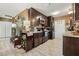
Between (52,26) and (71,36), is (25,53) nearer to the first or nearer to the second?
(52,26)

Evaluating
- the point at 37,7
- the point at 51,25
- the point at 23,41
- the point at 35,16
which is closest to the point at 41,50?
the point at 23,41

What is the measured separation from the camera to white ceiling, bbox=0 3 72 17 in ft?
6.17

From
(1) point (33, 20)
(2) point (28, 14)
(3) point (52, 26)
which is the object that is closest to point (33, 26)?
(1) point (33, 20)

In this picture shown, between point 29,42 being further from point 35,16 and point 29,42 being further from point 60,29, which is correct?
point 60,29

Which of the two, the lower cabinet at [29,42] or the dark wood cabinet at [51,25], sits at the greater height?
the dark wood cabinet at [51,25]

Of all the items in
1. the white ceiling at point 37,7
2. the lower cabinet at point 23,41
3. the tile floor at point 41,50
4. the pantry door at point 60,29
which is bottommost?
the tile floor at point 41,50

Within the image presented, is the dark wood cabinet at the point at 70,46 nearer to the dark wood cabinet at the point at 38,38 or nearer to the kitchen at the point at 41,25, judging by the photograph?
the kitchen at the point at 41,25

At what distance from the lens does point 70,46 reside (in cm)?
209

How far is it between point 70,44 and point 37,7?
0.99m

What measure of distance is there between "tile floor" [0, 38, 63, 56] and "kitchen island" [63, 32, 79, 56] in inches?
4.9

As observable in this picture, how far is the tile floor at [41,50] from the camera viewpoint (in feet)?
6.42

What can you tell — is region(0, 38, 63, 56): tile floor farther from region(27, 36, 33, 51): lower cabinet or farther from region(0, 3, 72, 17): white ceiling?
region(0, 3, 72, 17): white ceiling

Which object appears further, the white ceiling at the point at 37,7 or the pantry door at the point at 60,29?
the pantry door at the point at 60,29

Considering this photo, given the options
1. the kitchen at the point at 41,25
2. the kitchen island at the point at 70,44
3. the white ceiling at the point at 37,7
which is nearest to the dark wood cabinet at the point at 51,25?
the kitchen at the point at 41,25
